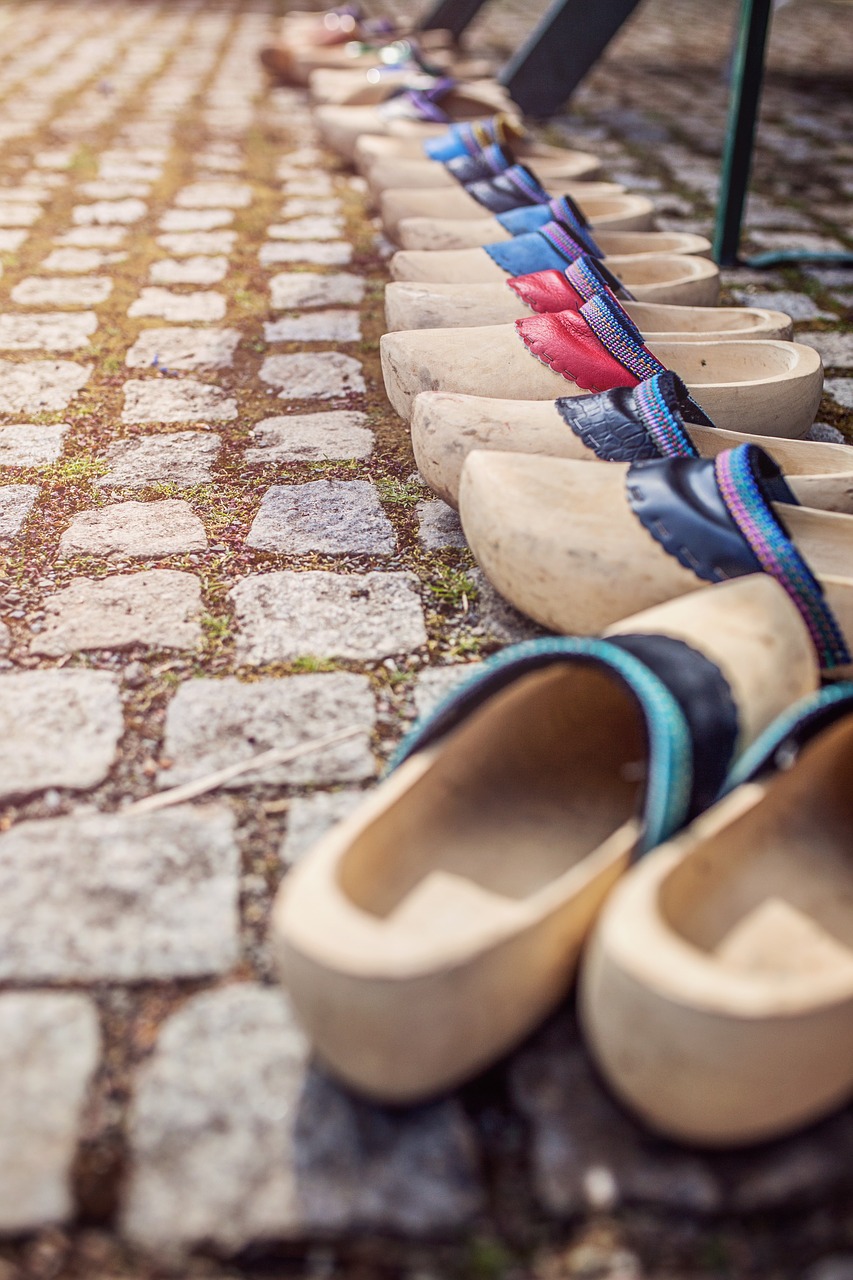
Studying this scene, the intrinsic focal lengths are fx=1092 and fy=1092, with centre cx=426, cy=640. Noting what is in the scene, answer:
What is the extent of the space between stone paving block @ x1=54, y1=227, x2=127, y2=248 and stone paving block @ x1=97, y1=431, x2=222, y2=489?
1.51 meters

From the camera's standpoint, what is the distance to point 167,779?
1.45 meters

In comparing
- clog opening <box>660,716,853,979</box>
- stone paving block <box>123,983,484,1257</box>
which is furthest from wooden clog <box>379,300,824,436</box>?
stone paving block <box>123,983,484,1257</box>

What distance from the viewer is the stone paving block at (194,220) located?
376 cm

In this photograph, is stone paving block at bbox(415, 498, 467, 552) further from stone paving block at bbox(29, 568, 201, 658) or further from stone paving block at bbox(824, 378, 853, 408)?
stone paving block at bbox(824, 378, 853, 408)

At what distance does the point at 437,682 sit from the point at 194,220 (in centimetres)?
281

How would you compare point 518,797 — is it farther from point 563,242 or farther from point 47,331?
point 47,331

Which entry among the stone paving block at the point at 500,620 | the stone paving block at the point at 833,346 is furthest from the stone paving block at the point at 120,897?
the stone paving block at the point at 833,346

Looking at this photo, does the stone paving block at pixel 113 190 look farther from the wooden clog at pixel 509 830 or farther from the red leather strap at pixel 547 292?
the wooden clog at pixel 509 830

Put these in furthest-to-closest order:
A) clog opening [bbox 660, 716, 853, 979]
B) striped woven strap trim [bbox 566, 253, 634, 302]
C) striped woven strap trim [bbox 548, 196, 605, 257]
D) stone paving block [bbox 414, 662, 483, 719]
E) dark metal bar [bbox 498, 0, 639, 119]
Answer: dark metal bar [bbox 498, 0, 639, 119]
striped woven strap trim [bbox 548, 196, 605, 257]
striped woven strap trim [bbox 566, 253, 634, 302]
stone paving block [bbox 414, 662, 483, 719]
clog opening [bbox 660, 716, 853, 979]

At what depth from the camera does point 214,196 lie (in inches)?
162

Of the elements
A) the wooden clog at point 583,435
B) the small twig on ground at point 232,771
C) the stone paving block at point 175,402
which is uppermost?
the wooden clog at point 583,435

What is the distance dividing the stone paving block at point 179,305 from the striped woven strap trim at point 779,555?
6.25 feet

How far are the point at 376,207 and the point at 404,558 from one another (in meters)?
2.35

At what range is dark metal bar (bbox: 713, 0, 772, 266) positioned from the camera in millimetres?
3260
